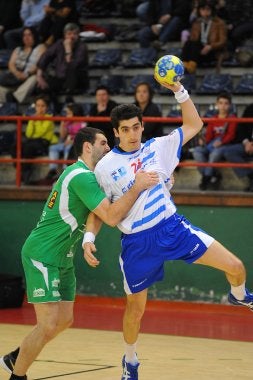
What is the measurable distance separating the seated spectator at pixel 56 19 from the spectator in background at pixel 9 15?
2.99 feet

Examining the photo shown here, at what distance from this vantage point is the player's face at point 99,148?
848cm

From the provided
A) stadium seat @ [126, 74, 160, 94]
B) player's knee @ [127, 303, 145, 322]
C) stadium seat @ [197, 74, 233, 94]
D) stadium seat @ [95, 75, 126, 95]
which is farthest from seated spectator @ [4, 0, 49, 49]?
player's knee @ [127, 303, 145, 322]

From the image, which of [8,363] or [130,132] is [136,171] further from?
[8,363]

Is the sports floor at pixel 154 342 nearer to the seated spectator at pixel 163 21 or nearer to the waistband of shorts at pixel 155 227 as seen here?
the waistband of shorts at pixel 155 227

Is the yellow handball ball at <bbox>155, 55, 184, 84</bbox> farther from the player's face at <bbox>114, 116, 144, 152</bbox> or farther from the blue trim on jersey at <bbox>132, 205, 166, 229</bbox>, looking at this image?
the blue trim on jersey at <bbox>132, 205, 166, 229</bbox>

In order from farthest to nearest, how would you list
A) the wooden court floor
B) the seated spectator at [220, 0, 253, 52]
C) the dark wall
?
the seated spectator at [220, 0, 253, 52]
the dark wall
the wooden court floor

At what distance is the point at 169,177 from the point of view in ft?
28.1

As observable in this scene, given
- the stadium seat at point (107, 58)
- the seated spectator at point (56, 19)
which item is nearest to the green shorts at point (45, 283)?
the stadium seat at point (107, 58)

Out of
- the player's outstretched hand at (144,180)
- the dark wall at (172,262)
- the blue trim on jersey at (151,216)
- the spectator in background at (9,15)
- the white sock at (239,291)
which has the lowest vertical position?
the dark wall at (172,262)

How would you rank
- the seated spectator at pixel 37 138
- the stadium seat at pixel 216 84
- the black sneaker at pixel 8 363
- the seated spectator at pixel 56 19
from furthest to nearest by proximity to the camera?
the seated spectator at pixel 56 19 → the stadium seat at pixel 216 84 → the seated spectator at pixel 37 138 → the black sneaker at pixel 8 363

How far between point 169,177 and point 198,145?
234 inches

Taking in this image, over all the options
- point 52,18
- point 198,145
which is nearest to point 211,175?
point 198,145

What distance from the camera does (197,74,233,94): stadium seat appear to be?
53.2 feet

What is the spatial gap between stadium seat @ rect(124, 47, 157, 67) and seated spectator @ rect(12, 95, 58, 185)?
2.49m
